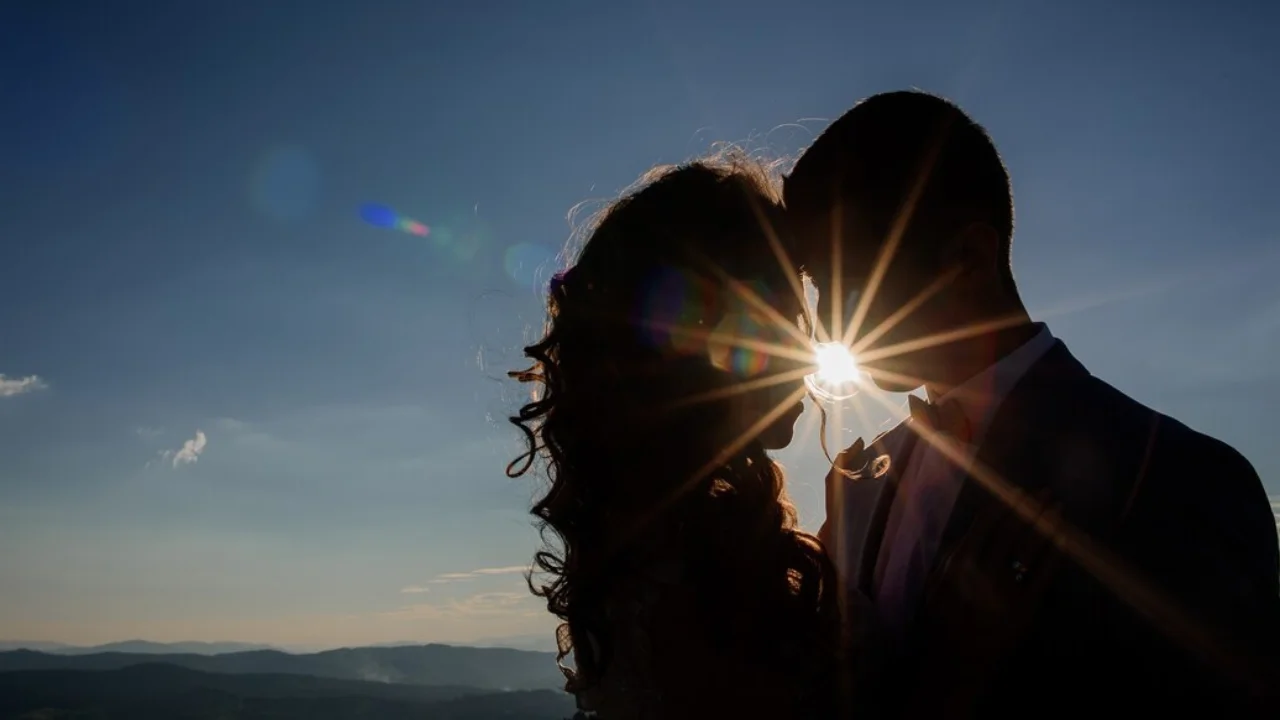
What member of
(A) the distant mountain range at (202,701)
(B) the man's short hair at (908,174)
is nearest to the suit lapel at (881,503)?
(B) the man's short hair at (908,174)

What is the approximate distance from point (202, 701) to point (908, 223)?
5450 inches

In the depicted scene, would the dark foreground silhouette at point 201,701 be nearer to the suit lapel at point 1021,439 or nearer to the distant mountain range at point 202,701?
the distant mountain range at point 202,701

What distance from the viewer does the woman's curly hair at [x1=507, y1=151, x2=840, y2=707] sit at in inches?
129

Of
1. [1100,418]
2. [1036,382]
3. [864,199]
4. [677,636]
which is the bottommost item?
[677,636]

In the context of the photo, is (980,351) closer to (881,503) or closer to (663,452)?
(881,503)

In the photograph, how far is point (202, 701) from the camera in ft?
387

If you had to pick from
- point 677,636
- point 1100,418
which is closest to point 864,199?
point 1100,418

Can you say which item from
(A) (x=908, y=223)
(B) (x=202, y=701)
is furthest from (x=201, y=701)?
(A) (x=908, y=223)

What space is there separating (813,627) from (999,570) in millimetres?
733

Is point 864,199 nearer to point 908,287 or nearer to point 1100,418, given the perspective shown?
point 908,287

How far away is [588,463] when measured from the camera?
3541 mm

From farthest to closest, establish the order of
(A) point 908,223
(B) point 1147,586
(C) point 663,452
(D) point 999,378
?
(A) point 908,223 → (D) point 999,378 → (C) point 663,452 → (B) point 1147,586

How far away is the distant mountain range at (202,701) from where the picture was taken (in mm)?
112125

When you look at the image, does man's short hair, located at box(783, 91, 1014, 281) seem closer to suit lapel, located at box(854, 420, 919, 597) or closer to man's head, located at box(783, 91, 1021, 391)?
man's head, located at box(783, 91, 1021, 391)
